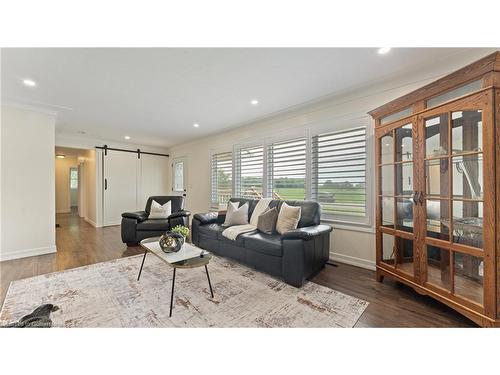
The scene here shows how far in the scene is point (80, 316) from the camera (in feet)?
5.72

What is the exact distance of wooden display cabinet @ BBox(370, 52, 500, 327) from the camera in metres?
1.48

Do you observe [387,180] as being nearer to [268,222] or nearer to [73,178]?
[268,222]

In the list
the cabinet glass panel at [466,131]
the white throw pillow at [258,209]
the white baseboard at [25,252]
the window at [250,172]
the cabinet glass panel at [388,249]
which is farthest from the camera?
the window at [250,172]

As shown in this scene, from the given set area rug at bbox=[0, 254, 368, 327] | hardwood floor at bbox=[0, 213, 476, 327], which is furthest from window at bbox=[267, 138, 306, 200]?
area rug at bbox=[0, 254, 368, 327]

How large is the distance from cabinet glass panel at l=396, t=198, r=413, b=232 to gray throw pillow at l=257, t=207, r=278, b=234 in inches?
56.9

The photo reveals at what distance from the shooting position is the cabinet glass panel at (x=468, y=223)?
1581mm

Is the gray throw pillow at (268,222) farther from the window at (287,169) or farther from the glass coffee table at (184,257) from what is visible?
the glass coffee table at (184,257)

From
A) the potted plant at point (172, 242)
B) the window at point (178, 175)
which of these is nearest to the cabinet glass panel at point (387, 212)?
the potted plant at point (172, 242)

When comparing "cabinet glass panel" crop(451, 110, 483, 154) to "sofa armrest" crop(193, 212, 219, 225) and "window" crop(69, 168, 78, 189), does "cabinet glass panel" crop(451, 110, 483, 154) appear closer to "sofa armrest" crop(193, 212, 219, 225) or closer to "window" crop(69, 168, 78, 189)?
"sofa armrest" crop(193, 212, 219, 225)

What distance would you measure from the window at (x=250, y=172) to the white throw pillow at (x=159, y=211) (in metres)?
1.53

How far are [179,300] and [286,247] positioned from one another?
4.00 feet
